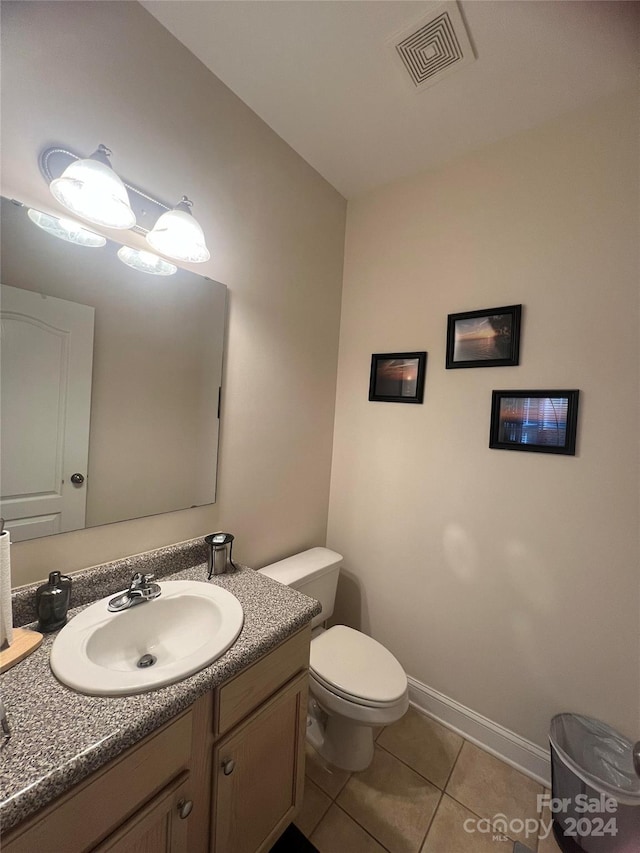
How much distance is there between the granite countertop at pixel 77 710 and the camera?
1.66ft

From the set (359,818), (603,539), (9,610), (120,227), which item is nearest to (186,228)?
(120,227)

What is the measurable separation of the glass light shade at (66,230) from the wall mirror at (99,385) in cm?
2

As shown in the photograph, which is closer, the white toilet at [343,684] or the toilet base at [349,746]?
the white toilet at [343,684]

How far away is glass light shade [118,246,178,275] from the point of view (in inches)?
41.1

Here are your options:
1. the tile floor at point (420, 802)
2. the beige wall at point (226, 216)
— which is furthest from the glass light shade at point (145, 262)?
the tile floor at point (420, 802)

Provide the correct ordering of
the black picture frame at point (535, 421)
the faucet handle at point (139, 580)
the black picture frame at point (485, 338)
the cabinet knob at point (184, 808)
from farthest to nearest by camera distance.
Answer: the black picture frame at point (485, 338), the black picture frame at point (535, 421), the faucet handle at point (139, 580), the cabinet knob at point (184, 808)

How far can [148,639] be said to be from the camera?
0.96m

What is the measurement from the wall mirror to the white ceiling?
0.78m

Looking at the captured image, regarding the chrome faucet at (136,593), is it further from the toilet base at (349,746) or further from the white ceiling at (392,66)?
the white ceiling at (392,66)

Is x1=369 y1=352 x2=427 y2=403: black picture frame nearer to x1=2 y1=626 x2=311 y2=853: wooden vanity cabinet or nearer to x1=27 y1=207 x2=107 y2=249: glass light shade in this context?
x1=2 y1=626 x2=311 y2=853: wooden vanity cabinet

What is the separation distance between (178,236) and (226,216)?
13.4 inches

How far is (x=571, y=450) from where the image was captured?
124 centimetres

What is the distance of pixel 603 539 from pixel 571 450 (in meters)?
0.34

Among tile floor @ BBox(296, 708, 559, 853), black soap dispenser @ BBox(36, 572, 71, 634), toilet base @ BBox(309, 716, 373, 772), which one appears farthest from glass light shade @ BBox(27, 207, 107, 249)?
tile floor @ BBox(296, 708, 559, 853)
